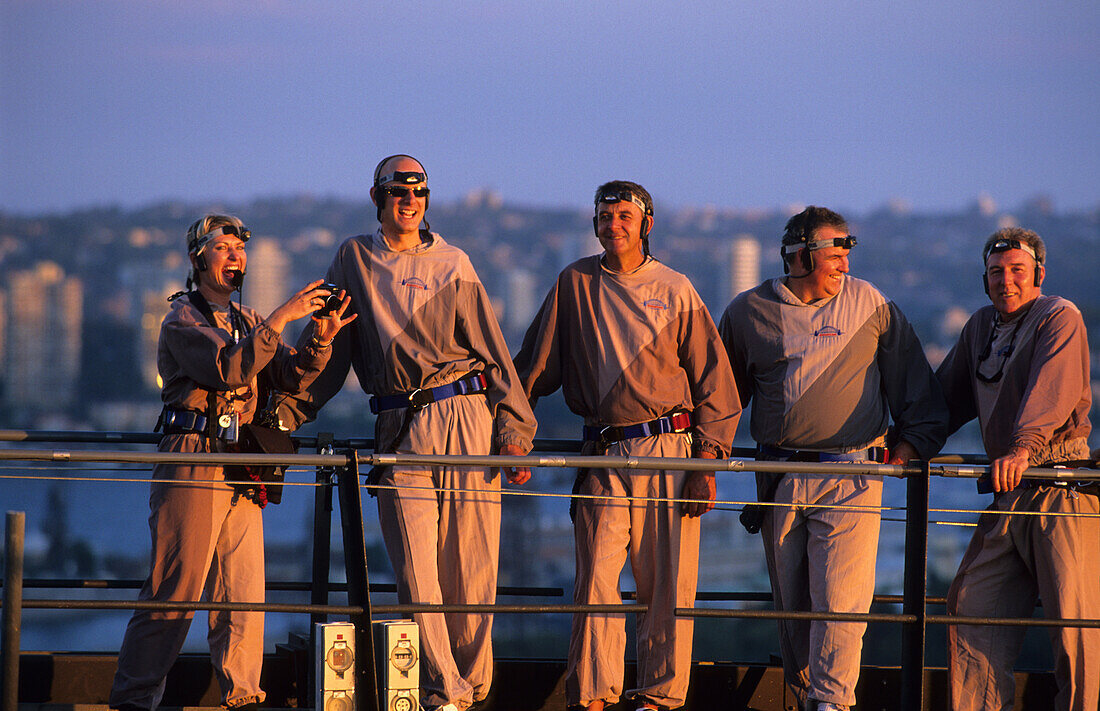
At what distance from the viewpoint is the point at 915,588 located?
426 cm

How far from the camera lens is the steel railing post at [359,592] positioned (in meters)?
3.87

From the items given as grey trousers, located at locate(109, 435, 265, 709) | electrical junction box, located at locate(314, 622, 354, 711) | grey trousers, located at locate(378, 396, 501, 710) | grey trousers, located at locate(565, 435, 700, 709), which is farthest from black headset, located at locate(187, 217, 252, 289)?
grey trousers, located at locate(565, 435, 700, 709)

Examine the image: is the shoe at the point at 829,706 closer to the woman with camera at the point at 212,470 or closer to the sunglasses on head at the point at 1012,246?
the sunglasses on head at the point at 1012,246

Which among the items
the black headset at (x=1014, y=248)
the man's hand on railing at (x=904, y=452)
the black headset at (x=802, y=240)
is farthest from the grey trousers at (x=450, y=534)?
the black headset at (x=1014, y=248)

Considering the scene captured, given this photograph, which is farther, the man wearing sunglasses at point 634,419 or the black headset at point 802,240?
the black headset at point 802,240

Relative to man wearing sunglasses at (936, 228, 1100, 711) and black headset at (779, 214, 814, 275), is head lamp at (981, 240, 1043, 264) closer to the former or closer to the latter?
man wearing sunglasses at (936, 228, 1100, 711)

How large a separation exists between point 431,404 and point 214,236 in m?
0.96

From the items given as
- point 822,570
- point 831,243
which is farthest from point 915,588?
point 831,243

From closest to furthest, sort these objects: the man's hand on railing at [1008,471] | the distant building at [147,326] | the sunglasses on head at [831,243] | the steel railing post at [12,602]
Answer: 1. the steel railing post at [12,602]
2. the man's hand on railing at [1008,471]
3. the sunglasses on head at [831,243]
4. the distant building at [147,326]

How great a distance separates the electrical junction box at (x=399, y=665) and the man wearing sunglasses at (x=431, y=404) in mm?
423

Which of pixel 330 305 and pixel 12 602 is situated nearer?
pixel 12 602

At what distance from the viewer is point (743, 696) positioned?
5.28 m

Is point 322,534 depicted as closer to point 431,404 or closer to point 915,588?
point 431,404

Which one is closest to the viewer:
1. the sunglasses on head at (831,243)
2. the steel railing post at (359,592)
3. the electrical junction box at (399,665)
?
the steel railing post at (359,592)
